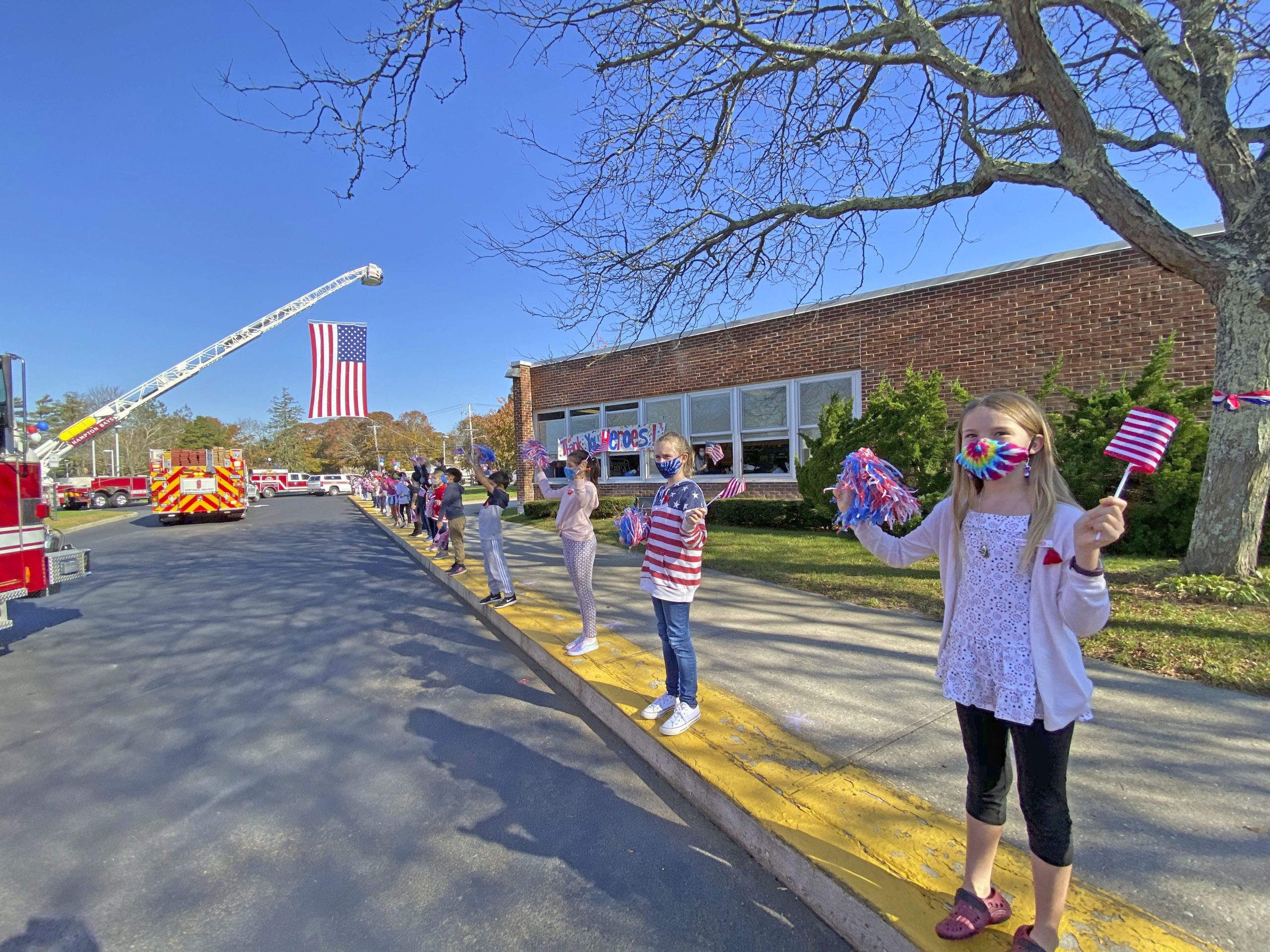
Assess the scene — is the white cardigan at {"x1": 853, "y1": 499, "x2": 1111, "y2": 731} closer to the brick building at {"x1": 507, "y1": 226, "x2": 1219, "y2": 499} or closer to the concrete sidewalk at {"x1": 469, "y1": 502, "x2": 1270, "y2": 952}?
the concrete sidewalk at {"x1": 469, "y1": 502, "x2": 1270, "y2": 952}

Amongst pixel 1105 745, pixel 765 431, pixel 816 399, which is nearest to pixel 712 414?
pixel 765 431

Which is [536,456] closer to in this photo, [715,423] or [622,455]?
[715,423]

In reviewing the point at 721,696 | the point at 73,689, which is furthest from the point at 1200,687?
the point at 73,689

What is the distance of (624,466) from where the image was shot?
16797mm

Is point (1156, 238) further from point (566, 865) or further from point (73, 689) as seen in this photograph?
point (73, 689)

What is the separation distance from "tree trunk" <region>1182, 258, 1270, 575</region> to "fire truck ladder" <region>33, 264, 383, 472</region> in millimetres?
11652

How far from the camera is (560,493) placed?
5.19 meters

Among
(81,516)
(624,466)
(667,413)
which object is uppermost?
(667,413)

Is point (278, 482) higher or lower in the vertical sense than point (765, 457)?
lower

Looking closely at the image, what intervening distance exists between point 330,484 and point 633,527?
5198 cm

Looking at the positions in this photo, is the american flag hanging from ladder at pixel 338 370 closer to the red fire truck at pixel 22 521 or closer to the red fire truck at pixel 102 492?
the red fire truck at pixel 22 521

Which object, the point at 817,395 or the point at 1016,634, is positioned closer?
the point at 1016,634

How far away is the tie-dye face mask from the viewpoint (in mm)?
1760

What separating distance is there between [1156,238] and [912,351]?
6088 mm
